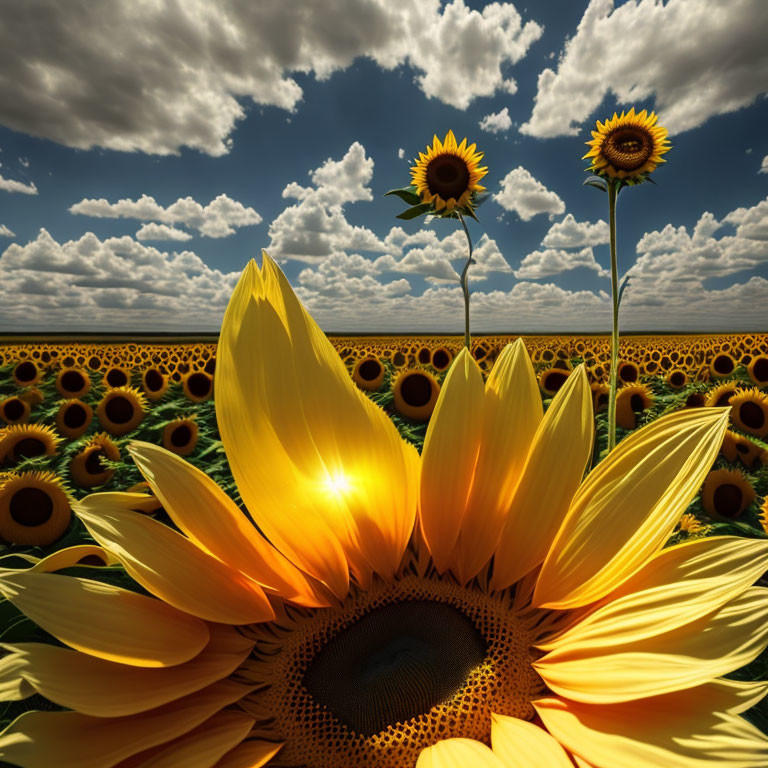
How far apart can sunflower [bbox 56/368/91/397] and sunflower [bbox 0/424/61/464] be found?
336 centimetres

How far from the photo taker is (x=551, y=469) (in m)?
0.72

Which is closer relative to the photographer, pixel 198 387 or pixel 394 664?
pixel 394 664

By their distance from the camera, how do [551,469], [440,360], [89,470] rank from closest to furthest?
[551,469]
[89,470]
[440,360]

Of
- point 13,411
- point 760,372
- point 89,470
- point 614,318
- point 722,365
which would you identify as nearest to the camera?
point 614,318

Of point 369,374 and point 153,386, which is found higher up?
point 369,374

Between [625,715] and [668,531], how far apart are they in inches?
8.3

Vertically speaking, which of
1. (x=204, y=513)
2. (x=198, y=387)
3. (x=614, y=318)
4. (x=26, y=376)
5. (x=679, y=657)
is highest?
(x=614, y=318)

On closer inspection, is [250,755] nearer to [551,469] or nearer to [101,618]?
[101,618]

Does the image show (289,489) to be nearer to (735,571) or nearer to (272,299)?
(272,299)

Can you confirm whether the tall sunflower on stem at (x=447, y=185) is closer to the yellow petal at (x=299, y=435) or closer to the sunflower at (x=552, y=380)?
the yellow petal at (x=299, y=435)

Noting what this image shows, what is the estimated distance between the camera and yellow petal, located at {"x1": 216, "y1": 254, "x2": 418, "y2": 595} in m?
0.65

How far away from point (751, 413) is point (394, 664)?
4.55 metres

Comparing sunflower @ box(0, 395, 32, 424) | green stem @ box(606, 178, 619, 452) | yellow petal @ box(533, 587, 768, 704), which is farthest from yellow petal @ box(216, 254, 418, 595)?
sunflower @ box(0, 395, 32, 424)

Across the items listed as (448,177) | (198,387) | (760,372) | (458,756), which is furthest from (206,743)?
(760,372)
